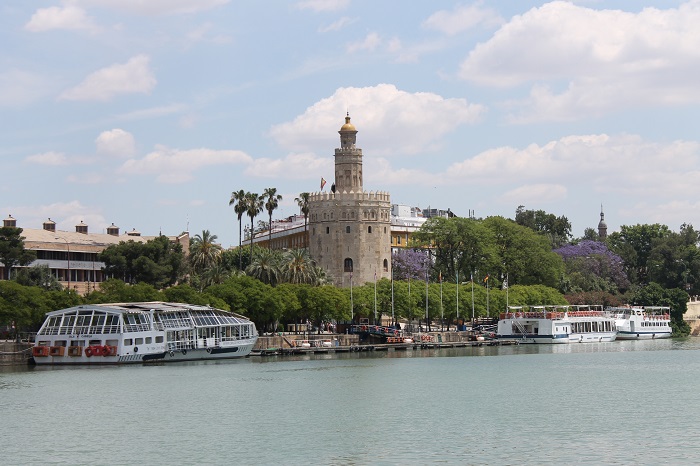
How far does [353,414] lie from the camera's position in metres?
58.5

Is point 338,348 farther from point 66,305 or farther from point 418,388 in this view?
point 418,388

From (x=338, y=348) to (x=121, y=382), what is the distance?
34.7 metres

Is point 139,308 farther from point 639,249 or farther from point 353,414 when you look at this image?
point 639,249

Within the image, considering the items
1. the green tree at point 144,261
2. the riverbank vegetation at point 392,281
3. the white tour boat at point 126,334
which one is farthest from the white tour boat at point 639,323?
the white tour boat at point 126,334

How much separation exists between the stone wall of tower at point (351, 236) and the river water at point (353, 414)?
172 feet

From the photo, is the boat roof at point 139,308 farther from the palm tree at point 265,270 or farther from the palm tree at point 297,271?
the palm tree at point 297,271

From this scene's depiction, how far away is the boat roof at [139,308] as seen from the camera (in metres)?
90.6

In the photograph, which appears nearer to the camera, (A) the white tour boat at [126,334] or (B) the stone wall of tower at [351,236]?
(A) the white tour boat at [126,334]

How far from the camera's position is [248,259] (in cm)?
13638

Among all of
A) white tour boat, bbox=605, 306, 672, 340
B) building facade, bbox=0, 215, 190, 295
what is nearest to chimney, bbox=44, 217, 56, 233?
building facade, bbox=0, 215, 190, 295

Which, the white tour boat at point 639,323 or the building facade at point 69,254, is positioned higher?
the building facade at point 69,254

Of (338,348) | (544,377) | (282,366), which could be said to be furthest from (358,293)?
(544,377)

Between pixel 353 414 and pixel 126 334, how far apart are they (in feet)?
121

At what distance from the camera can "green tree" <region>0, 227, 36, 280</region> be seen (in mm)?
113312
